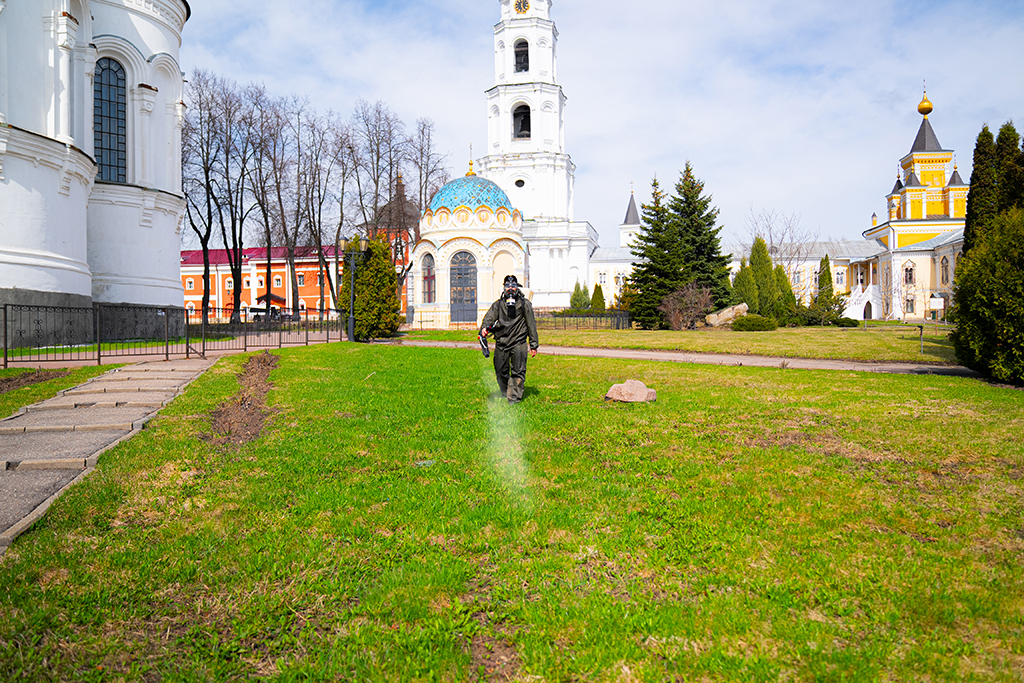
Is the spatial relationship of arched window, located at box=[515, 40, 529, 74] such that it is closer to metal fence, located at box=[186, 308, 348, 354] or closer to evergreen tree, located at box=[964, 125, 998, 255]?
metal fence, located at box=[186, 308, 348, 354]

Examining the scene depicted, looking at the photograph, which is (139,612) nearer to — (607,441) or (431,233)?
(607,441)

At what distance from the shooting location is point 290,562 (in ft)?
10.8

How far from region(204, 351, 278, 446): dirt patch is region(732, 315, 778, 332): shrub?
23.0 meters

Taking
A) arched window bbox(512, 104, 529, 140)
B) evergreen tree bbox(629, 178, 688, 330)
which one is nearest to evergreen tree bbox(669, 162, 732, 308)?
evergreen tree bbox(629, 178, 688, 330)

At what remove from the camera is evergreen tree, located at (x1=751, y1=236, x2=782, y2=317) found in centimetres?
3503

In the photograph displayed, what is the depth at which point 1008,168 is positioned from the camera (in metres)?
13.6

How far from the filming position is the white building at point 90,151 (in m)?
16.1

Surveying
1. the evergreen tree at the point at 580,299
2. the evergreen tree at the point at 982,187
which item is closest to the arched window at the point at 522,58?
the evergreen tree at the point at 580,299

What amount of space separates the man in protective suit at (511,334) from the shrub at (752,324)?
22480 mm

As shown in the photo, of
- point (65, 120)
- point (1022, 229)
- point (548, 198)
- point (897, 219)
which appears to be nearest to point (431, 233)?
point (65, 120)

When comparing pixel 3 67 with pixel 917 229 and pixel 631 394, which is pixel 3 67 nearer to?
pixel 631 394

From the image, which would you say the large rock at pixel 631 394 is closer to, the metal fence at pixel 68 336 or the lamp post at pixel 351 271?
the metal fence at pixel 68 336

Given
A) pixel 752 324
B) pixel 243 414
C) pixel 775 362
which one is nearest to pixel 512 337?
pixel 243 414

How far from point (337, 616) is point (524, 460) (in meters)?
2.67
